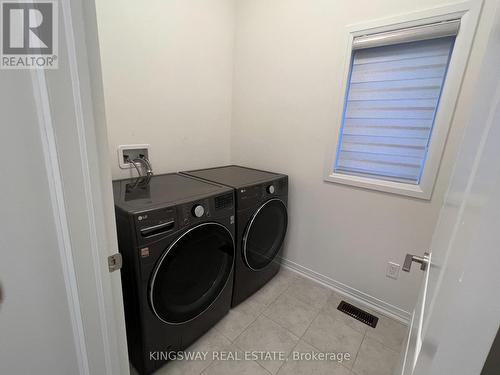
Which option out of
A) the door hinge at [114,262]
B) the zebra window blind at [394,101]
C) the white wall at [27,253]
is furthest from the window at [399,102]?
the white wall at [27,253]

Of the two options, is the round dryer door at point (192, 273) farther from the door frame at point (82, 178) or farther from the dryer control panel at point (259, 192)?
the door frame at point (82, 178)

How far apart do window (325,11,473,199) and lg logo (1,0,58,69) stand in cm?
154

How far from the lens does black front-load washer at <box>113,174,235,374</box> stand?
0.97 metres

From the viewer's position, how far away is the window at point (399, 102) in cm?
122

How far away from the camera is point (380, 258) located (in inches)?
62.8

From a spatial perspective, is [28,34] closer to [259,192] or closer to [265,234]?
[259,192]

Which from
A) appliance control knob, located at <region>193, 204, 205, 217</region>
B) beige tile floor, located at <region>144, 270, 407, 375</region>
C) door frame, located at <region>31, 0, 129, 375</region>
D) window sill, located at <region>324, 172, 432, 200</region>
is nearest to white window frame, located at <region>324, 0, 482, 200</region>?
window sill, located at <region>324, 172, 432, 200</region>

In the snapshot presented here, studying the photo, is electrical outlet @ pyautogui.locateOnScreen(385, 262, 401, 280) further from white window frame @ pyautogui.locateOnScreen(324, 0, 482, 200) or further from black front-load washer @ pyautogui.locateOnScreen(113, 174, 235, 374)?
black front-load washer @ pyautogui.locateOnScreen(113, 174, 235, 374)

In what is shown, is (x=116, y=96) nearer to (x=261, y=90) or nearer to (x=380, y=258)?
(x=261, y=90)

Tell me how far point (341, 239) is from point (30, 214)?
1.76 m

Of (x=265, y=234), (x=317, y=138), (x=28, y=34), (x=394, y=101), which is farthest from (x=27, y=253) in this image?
(x=394, y=101)

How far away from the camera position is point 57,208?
0.53 meters

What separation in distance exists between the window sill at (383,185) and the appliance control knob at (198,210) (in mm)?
1013

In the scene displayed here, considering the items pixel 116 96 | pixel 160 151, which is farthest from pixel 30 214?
pixel 160 151
